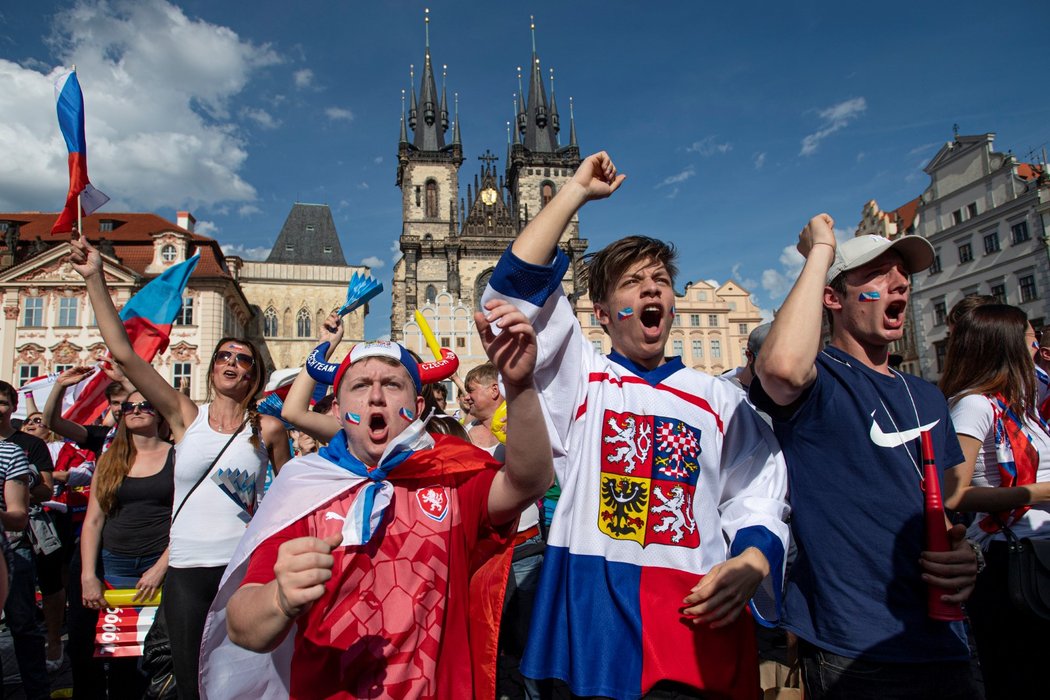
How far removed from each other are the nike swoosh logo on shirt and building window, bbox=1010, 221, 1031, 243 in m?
31.3

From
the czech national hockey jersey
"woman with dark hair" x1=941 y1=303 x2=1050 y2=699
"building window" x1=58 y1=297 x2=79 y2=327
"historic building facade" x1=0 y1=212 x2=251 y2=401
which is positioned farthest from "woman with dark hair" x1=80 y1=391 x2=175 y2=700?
"building window" x1=58 y1=297 x2=79 y2=327

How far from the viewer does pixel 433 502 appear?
1.93 m

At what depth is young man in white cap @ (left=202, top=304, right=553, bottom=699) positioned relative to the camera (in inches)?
67.7

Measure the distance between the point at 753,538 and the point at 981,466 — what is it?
1.55 meters

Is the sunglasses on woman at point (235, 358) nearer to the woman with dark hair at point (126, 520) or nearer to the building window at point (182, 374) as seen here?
the woman with dark hair at point (126, 520)

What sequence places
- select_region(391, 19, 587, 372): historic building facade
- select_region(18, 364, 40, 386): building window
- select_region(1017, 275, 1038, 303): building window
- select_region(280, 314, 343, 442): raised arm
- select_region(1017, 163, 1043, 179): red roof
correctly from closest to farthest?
select_region(280, 314, 343, 442): raised arm, select_region(1017, 275, 1038, 303): building window, select_region(1017, 163, 1043, 179): red roof, select_region(18, 364, 40, 386): building window, select_region(391, 19, 587, 372): historic building facade

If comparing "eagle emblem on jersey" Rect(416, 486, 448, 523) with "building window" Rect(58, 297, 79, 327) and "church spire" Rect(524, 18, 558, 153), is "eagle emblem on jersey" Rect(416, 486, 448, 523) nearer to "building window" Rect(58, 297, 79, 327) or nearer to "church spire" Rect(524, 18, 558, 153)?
"building window" Rect(58, 297, 79, 327)

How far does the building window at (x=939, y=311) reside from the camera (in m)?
30.1

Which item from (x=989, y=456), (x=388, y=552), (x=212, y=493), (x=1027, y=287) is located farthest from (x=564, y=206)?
(x=1027, y=287)

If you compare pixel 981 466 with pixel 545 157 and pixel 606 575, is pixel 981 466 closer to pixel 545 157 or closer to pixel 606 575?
pixel 606 575

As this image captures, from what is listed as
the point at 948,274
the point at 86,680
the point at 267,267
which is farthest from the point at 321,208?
the point at 86,680

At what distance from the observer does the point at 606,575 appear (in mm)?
1718

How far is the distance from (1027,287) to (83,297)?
138ft

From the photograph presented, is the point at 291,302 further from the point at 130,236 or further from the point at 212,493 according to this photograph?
the point at 212,493
